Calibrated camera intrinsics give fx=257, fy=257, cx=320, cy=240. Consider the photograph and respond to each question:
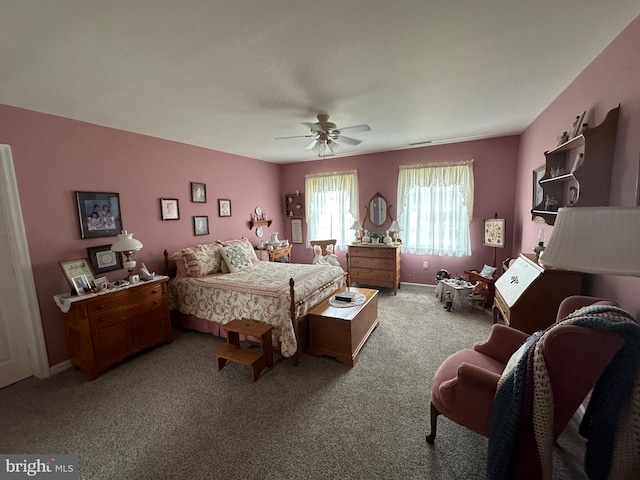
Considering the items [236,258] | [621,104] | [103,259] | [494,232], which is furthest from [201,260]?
[494,232]

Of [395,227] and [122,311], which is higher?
[395,227]

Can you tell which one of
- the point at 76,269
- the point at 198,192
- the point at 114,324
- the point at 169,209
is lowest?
the point at 114,324

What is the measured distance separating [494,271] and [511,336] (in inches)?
94.2

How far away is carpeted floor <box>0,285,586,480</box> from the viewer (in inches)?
62.3

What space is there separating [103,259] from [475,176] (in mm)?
5348

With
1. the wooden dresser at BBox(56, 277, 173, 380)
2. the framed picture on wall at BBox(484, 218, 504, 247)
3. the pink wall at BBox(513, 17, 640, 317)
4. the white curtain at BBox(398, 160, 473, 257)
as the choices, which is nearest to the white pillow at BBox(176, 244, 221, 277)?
the wooden dresser at BBox(56, 277, 173, 380)

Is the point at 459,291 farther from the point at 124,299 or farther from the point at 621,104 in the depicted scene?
the point at 124,299

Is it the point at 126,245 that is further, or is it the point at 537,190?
the point at 537,190

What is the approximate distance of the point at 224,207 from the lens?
4.50 meters

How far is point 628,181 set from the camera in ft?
5.09

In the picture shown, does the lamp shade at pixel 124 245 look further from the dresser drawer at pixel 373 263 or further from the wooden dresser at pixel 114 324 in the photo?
the dresser drawer at pixel 373 263

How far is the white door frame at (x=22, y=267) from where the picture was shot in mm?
2309

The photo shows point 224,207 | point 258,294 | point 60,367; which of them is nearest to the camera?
point 60,367

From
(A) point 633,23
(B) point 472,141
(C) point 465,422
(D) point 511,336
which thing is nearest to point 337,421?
(C) point 465,422
